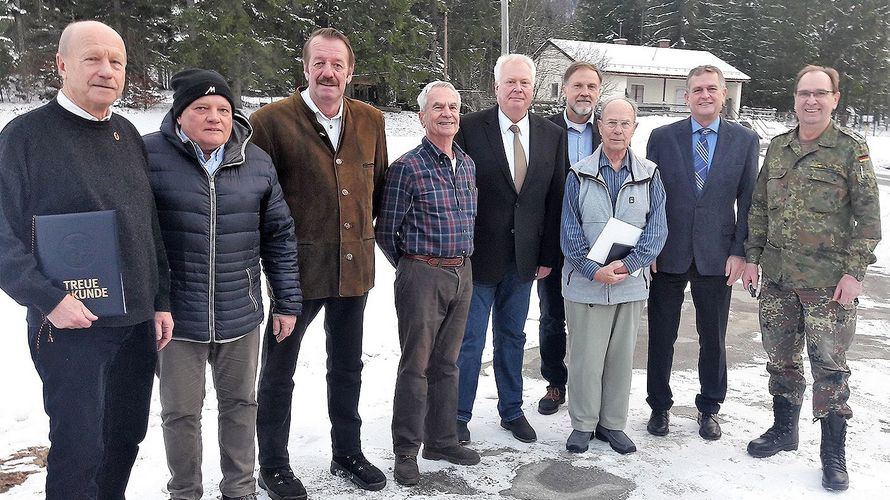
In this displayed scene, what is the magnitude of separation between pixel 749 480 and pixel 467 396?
167 cm

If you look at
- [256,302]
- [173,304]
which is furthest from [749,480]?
[173,304]

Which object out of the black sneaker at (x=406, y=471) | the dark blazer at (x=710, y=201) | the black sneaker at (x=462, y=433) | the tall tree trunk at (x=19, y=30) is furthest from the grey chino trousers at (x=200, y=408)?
the tall tree trunk at (x=19, y=30)

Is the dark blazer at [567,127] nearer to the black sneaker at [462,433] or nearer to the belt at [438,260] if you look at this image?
the belt at [438,260]

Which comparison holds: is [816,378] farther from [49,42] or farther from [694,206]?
[49,42]

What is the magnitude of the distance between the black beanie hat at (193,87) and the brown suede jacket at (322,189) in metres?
0.41

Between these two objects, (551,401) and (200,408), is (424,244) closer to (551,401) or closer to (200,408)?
(200,408)

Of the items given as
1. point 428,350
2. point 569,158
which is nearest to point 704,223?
point 569,158

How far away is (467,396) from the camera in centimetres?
427

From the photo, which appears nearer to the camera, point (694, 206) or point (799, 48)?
point (694, 206)

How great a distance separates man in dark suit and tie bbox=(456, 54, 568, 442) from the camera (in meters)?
4.12

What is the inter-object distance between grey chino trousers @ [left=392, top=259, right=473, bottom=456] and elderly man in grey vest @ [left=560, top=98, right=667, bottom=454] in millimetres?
699

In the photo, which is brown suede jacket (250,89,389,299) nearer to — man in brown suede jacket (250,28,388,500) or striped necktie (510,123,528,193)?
man in brown suede jacket (250,28,388,500)

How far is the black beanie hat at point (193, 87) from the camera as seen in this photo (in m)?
2.90

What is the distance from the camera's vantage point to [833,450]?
3.74 m
